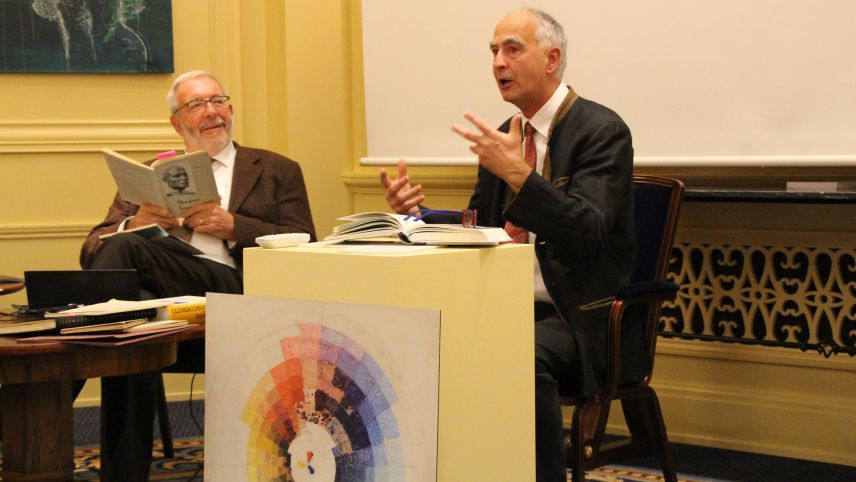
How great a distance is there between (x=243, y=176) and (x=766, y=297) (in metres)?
1.76

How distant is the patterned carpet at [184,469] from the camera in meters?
3.33

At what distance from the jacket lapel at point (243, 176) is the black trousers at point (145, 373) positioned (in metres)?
0.29

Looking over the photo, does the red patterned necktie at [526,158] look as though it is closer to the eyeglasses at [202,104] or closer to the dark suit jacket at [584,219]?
the dark suit jacket at [584,219]

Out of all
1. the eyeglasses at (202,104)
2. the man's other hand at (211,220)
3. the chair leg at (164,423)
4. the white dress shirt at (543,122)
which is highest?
the eyeglasses at (202,104)

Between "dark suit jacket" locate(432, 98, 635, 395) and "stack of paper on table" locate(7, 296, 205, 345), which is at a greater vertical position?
"dark suit jacket" locate(432, 98, 635, 395)

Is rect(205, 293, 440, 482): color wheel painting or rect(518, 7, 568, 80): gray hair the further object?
rect(518, 7, 568, 80): gray hair

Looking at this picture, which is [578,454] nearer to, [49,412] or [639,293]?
[639,293]

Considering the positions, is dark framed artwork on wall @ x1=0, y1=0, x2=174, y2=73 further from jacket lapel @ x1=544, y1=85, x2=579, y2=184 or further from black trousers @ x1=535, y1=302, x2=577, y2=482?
black trousers @ x1=535, y1=302, x2=577, y2=482

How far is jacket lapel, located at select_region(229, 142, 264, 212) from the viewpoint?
3551 millimetres

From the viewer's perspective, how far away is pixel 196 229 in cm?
339

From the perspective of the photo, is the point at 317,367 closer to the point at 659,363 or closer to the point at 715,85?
the point at 715,85

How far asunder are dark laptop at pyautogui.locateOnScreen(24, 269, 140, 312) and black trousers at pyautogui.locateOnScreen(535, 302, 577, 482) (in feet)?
3.26

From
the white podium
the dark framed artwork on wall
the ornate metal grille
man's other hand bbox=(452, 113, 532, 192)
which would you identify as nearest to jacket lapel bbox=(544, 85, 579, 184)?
man's other hand bbox=(452, 113, 532, 192)

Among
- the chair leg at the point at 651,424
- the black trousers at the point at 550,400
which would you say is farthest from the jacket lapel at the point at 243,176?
the chair leg at the point at 651,424
